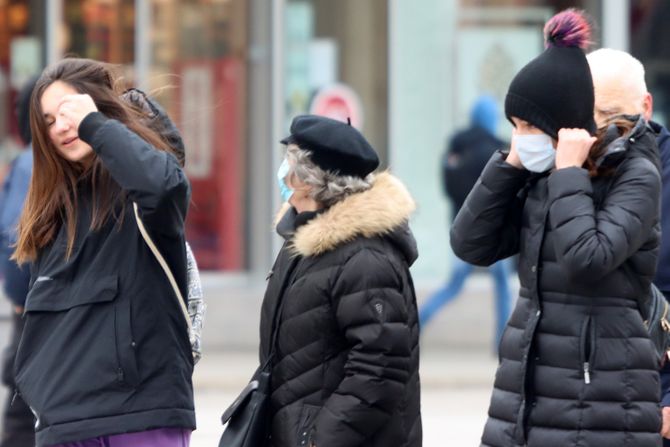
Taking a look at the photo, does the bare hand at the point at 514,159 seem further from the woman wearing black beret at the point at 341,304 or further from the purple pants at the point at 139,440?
the purple pants at the point at 139,440

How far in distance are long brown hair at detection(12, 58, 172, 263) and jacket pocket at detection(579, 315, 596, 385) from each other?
1344 mm

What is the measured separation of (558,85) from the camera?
4.20 m

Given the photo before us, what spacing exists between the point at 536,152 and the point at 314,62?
335 inches

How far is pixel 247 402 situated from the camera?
14.4 ft

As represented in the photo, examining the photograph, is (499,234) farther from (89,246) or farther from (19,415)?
(19,415)

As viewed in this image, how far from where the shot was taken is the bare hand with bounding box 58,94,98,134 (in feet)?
14.0

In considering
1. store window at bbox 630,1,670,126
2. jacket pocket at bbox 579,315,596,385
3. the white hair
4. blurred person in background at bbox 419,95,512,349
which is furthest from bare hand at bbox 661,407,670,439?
store window at bbox 630,1,670,126

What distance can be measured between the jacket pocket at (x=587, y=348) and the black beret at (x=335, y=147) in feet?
2.70

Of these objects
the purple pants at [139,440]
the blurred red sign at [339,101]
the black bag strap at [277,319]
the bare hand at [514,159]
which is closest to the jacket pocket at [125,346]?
the purple pants at [139,440]

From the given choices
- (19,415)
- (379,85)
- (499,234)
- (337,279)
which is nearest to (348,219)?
(337,279)

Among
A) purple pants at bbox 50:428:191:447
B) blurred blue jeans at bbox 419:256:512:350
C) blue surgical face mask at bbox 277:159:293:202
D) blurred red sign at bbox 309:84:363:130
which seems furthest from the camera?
blurred red sign at bbox 309:84:363:130

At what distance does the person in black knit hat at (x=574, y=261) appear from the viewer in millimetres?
4059

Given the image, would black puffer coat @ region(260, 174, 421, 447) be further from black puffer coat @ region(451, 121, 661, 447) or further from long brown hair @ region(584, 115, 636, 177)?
long brown hair @ region(584, 115, 636, 177)

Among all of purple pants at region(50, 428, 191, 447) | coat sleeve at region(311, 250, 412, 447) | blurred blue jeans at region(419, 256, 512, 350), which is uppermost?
coat sleeve at region(311, 250, 412, 447)
